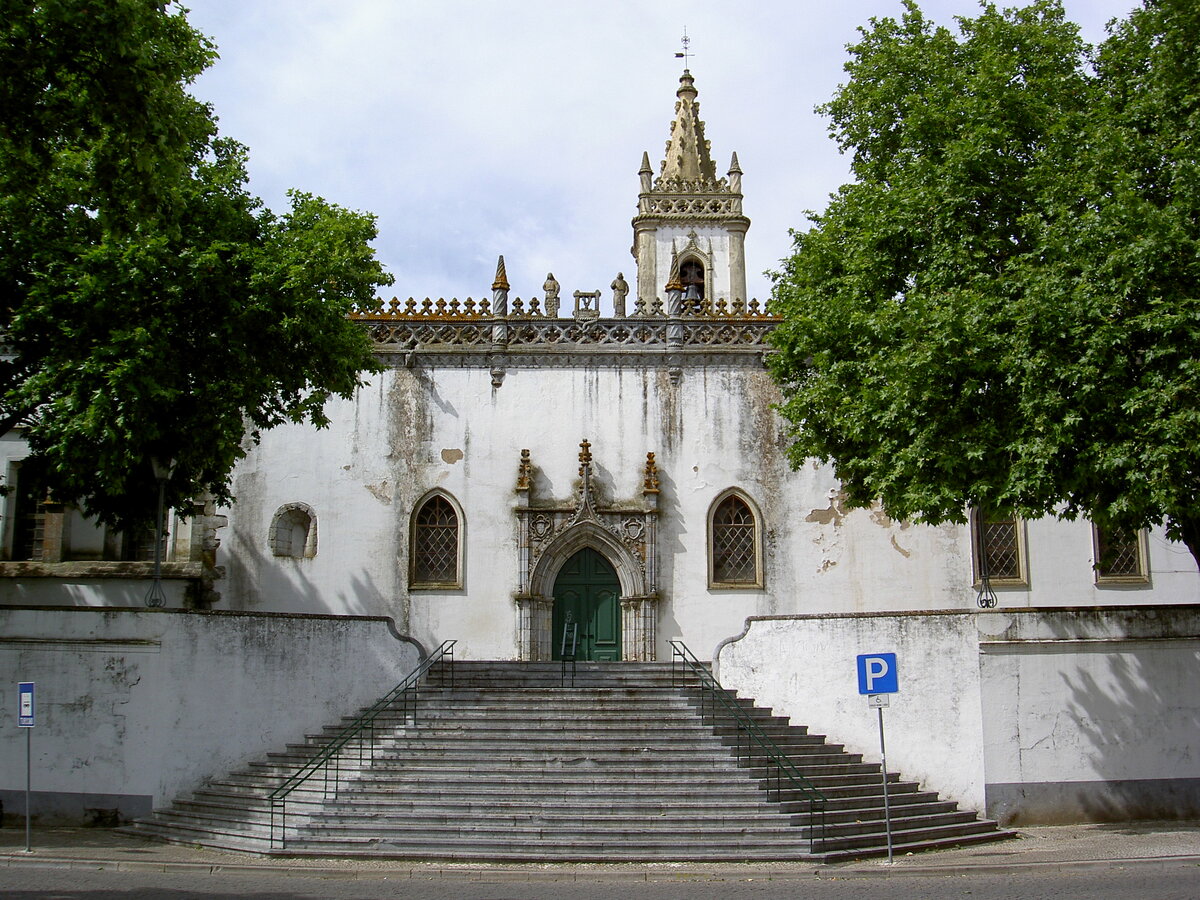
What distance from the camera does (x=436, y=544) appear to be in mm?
22938

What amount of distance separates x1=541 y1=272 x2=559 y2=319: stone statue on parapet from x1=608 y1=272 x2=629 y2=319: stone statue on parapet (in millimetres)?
1223

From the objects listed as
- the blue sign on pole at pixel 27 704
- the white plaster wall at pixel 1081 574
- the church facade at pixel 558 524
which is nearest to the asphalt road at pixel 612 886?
the blue sign on pole at pixel 27 704

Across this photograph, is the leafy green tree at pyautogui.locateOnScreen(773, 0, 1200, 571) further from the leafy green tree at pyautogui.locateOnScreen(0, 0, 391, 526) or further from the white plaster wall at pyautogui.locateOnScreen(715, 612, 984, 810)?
the leafy green tree at pyautogui.locateOnScreen(0, 0, 391, 526)

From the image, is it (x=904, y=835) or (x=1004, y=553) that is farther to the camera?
(x=1004, y=553)

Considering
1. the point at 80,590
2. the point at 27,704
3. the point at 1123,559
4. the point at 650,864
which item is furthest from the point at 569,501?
the point at 1123,559

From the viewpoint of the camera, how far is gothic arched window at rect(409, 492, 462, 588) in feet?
74.7

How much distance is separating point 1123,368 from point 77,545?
18.9 m

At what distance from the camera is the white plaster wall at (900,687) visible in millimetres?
16297

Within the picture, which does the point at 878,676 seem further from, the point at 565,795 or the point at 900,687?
the point at 565,795

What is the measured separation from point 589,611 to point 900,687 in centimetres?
742

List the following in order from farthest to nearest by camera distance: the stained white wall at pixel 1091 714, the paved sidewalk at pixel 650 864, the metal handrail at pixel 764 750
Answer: the stained white wall at pixel 1091 714 → the metal handrail at pixel 764 750 → the paved sidewalk at pixel 650 864

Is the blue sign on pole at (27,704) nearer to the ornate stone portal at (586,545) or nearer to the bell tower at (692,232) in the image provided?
the ornate stone portal at (586,545)

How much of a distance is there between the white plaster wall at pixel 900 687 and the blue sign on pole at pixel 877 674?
2.74 meters

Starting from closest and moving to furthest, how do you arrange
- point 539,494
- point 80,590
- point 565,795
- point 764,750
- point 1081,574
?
point 565,795, point 764,750, point 80,590, point 1081,574, point 539,494
